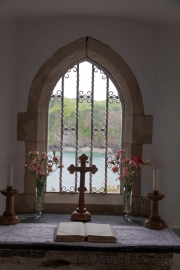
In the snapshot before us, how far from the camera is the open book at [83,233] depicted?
2947 mm

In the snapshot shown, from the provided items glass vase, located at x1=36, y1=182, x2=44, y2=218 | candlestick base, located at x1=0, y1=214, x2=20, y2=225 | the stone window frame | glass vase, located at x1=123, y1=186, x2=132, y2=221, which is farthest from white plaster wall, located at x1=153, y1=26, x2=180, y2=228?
candlestick base, located at x1=0, y1=214, x2=20, y2=225

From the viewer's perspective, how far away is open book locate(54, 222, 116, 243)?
2947 mm

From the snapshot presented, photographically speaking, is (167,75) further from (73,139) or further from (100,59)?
(73,139)

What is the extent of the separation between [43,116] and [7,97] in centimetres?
39

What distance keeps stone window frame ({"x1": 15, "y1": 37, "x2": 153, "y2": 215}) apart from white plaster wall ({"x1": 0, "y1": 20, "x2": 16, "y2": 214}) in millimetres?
111

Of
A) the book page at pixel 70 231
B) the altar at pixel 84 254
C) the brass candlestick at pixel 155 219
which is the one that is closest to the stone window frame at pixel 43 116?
the brass candlestick at pixel 155 219

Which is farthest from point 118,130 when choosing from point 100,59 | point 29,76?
point 29,76

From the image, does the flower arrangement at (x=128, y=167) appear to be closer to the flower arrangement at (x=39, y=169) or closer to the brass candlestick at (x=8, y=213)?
the flower arrangement at (x=39, y=169)

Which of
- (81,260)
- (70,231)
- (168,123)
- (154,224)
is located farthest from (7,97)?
(154,224)

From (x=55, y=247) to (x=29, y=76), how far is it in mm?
1643

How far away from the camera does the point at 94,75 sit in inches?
154

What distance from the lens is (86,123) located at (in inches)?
156

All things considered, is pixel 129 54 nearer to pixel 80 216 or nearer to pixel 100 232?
pixel 80 216

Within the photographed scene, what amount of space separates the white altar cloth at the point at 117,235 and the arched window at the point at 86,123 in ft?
2.28
